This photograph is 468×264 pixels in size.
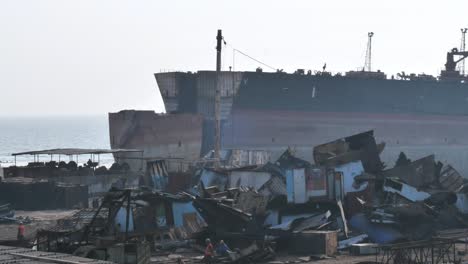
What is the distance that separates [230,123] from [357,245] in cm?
4396

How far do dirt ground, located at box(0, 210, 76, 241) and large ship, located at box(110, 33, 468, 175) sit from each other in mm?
22239

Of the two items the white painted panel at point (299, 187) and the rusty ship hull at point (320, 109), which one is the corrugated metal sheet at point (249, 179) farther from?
the rusty ship hull at point (320, 109)

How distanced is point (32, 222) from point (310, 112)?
146 ft

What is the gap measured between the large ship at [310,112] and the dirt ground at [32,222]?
73.0ft

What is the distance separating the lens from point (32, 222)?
35.8 meters

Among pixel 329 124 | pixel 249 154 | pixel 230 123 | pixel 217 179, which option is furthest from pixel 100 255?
pixel 329 124

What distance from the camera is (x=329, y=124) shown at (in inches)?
3044

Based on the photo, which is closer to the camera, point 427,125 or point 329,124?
point 329,124

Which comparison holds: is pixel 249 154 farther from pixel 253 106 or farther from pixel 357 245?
pixel 357 245

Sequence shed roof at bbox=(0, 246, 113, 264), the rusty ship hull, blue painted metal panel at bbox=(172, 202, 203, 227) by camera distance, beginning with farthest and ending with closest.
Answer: the rusty ship hull → blue painted metal panel at bbox=(172, 202, 203, 227) → shed roof at bbox=(0, 246, 113, 264)

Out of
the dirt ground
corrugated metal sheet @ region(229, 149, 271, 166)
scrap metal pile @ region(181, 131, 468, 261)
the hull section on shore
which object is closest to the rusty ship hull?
the hull section on shore

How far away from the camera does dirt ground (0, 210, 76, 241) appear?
30.8m

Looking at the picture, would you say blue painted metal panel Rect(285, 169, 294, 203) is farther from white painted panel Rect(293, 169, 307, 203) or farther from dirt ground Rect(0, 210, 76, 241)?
dirt ground Rect(0, 210, 76, 241)

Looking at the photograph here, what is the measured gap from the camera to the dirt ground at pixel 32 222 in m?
30.8
